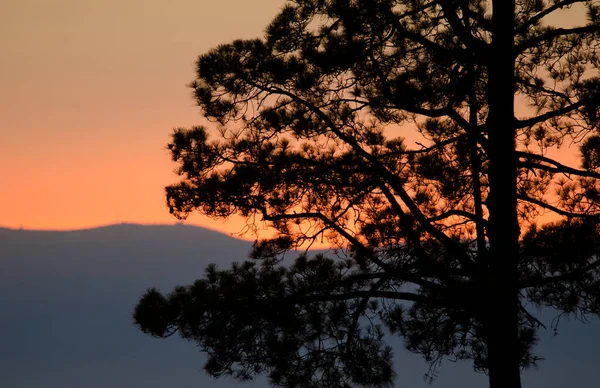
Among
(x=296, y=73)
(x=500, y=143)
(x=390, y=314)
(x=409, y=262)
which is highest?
(x=296, y=73)

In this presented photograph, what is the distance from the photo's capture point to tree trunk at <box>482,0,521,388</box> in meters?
4.95

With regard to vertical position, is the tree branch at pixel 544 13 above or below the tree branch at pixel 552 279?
above

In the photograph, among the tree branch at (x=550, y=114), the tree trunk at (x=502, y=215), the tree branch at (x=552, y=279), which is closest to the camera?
the tree trunk at (x=502, y=215)

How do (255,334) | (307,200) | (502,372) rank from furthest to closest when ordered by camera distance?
(307,200) < (255,334) < (502,372)

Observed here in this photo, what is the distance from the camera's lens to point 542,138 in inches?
252

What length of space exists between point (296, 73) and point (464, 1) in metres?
1.31

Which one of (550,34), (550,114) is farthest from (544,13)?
Answer: (550,114)

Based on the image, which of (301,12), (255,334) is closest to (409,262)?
(255,334)

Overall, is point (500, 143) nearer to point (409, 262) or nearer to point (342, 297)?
point (409, 262)

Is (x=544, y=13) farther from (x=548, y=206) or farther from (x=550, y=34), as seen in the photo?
(x=548, y=206)

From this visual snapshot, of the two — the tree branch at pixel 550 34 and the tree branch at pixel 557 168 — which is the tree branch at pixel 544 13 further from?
the tree branch at pixel 557 168

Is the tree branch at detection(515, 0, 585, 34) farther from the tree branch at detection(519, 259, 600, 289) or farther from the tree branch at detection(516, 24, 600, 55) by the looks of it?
the tree branch at detection(519, 259, 600, 289)

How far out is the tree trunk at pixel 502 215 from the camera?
495 cm

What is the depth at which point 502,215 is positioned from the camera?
5133mm
